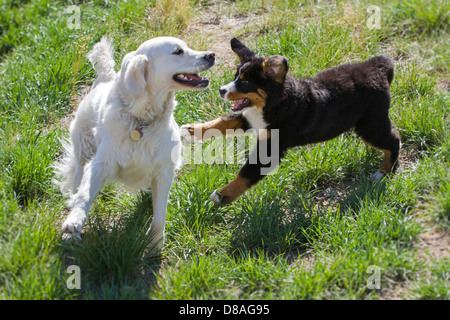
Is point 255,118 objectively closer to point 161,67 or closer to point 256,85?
point 256,85

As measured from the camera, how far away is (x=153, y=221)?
4148 millimetres

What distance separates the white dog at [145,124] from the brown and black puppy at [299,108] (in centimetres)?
45

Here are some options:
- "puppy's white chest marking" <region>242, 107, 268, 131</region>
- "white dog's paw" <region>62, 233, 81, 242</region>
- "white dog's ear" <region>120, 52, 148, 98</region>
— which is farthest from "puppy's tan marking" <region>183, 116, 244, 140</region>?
"white dog's paw" <region>62, 233, 81, 242</region>

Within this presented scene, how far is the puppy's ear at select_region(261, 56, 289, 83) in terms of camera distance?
4.18 m

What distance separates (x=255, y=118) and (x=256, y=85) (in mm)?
312

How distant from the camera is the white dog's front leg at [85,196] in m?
3.71

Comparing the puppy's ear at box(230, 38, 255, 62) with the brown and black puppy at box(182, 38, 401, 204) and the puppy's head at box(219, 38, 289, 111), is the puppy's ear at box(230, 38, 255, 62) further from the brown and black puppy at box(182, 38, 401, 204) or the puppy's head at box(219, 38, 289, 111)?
the puppy's head at box(219, 38, 289, 111)

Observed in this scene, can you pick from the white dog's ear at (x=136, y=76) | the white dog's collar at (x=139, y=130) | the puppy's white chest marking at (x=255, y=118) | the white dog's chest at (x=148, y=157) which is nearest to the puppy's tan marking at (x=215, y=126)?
the puppy's white chest marking at (x=255, y=118)

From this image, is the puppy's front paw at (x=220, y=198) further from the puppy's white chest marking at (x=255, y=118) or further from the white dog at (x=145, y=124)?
the puppy's white chest marking at (x=255, y=118)

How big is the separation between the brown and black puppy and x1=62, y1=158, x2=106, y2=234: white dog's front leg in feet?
3.33

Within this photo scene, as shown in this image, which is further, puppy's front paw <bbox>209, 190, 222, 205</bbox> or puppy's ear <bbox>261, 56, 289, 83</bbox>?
puppy's front paw <bbox>209, 190, 222, 205</bbox>

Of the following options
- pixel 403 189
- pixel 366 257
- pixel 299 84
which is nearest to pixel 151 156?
pixel 299 84

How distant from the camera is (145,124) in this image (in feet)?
13.3

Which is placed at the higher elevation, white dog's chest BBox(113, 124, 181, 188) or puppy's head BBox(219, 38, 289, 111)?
puppy's head BBox(219, 38, 289, 111)
